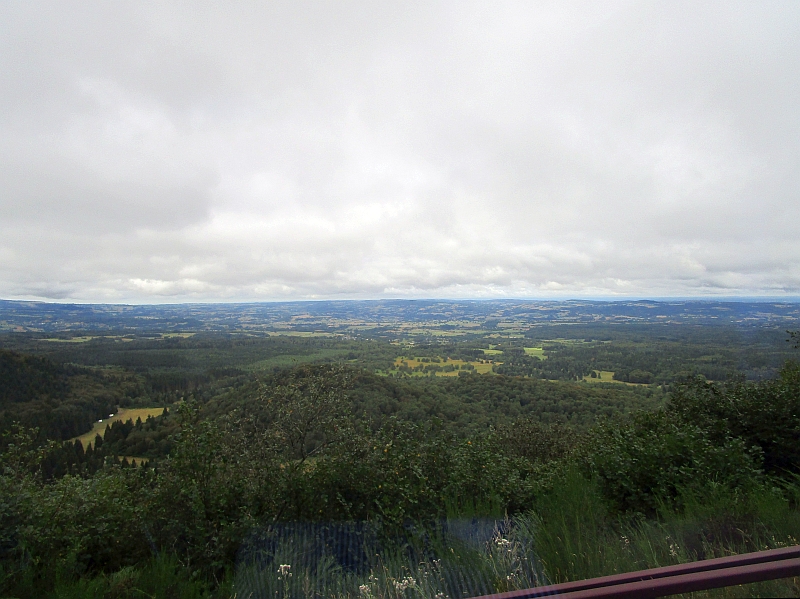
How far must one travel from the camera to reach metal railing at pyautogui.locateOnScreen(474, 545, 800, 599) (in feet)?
6.30

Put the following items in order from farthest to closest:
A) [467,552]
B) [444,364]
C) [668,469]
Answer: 1. [444,364]
2. [668,469]
3. [467,552]

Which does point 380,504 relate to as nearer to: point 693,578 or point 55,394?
point 693,578

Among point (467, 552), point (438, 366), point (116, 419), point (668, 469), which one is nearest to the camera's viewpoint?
point (467, 552)

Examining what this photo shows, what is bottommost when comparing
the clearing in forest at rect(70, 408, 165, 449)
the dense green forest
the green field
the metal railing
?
the green field

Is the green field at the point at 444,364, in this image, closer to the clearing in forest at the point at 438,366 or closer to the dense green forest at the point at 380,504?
the clearing in forest at the point at 438,366

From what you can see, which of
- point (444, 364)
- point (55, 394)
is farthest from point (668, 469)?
point (444, 364)

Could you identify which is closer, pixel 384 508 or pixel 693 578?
pixel 693 578

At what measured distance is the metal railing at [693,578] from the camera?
1.92 meters

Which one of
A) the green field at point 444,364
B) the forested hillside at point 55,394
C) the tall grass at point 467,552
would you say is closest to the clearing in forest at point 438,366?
the green field at point 444,364

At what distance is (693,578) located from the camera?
2.03 meters

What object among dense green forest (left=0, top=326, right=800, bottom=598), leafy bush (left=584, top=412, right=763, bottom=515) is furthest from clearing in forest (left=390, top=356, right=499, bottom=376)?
leafy bush (left=584, top=412, right=763, bottom=515)

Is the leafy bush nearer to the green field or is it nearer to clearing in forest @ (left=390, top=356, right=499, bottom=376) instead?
clearing in forest @ (left=390, top=356, right=499, bottom=376)

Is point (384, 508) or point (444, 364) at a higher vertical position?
point (384, 508)

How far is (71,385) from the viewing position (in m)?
28.6
